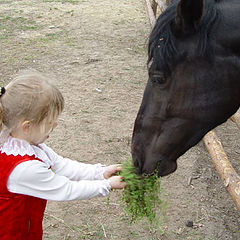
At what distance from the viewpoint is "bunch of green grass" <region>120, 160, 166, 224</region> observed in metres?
2.21

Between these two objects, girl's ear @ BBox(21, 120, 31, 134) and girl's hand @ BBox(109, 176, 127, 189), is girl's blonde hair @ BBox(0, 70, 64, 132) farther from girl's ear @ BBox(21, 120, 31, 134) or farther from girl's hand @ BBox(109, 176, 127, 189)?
girl's hand @ BBox(109, 176, 127, 189)

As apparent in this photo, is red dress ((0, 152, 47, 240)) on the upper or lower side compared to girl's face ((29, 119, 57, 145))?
lower

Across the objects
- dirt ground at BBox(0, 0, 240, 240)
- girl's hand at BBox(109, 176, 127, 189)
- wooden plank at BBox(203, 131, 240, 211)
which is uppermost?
girl's hand at BBox(109, 176, 127, 189)

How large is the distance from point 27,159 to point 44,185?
16cm

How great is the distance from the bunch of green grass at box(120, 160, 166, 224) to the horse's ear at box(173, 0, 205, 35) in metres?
0.86

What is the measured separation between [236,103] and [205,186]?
5.74 feet

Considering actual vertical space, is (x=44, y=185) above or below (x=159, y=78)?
below

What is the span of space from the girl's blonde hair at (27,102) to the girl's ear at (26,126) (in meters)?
0.02

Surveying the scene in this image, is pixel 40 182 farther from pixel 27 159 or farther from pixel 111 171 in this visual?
pixel 111 171

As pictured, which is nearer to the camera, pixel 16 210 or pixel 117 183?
pixel 16 210

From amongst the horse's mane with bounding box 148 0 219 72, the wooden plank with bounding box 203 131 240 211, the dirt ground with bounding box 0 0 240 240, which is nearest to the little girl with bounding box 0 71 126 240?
the horse's mane with bounding box 148 0 219 72

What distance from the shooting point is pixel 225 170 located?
9.83 ft

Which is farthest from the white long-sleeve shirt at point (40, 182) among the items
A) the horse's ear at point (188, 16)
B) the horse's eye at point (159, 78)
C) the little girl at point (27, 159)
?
the horse's ear at point (188, 16)

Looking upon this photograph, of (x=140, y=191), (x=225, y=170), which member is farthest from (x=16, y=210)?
(x=225, y=170)
